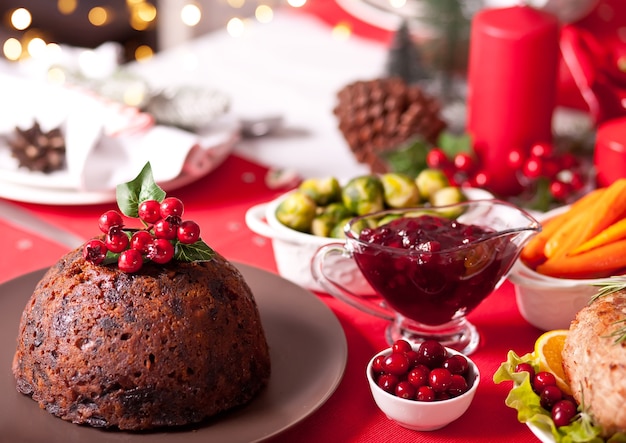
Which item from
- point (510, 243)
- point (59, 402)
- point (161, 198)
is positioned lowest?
point (59, 402)

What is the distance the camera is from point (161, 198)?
4.56ft

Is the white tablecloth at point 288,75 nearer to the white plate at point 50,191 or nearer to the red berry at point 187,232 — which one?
the white plate at point 50,191

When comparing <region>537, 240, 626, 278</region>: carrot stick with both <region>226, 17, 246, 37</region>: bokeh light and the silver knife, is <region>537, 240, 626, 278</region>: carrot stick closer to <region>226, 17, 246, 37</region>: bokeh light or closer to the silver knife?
the silver knife

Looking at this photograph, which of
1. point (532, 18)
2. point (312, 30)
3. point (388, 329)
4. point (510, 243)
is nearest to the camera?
point (510, 243)

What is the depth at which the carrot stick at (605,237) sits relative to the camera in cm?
161

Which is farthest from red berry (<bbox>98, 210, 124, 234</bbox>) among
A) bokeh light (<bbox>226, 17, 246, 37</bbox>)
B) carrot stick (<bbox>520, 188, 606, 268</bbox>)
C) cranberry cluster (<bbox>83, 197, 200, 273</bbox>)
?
bokeh light (<bbox>226, 17, 246, 37</bbox>)

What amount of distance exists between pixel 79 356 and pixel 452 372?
582mm

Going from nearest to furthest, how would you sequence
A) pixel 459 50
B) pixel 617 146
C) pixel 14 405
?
pixel 14 405
pixel 617 146
pixel 459 50

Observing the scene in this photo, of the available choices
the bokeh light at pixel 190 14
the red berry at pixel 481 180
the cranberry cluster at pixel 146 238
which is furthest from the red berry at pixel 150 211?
the bokeh light at pixel 190 14

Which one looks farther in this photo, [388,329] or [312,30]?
[312,30]

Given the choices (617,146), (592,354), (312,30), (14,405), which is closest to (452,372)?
(592,354)

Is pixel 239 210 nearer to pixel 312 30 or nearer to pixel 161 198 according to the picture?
pixel 161 198

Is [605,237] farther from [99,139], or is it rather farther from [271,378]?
[99,139]

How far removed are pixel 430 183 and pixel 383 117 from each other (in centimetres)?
52
